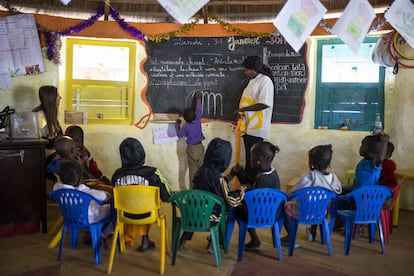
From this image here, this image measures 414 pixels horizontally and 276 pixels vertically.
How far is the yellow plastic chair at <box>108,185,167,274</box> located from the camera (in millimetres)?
3400

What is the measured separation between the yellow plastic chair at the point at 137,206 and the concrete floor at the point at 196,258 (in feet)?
0.80

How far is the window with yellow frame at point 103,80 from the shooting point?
625 cm

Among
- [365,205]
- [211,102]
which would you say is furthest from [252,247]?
[211,102]

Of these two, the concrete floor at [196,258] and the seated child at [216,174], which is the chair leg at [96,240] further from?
the seated child at [216,174]

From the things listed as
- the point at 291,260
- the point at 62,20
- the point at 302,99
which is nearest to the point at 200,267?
the point at 291,260

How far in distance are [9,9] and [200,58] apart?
8.16 ft

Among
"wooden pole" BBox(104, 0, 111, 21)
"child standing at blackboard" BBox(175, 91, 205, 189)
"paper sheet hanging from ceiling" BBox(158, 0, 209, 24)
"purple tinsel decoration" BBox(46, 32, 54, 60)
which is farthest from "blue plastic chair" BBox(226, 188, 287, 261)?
"wooden pole" BBox(104, 0, 111, 21)

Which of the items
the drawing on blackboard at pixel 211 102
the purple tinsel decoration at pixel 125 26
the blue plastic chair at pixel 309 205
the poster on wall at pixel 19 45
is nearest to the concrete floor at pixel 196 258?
the blue plastic chair at pixel 309 205

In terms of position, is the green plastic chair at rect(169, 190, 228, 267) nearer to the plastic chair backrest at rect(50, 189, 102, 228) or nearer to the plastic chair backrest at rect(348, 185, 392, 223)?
the plastic chair backrest at rect(50, 189, 102, 228)

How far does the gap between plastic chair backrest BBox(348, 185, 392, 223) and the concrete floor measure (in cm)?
33

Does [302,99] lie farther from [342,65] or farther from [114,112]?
[114,112]

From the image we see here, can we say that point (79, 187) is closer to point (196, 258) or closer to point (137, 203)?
A: point (137, 203)

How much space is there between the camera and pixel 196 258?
3816 millimetres

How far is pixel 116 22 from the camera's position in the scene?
623 centimetres
